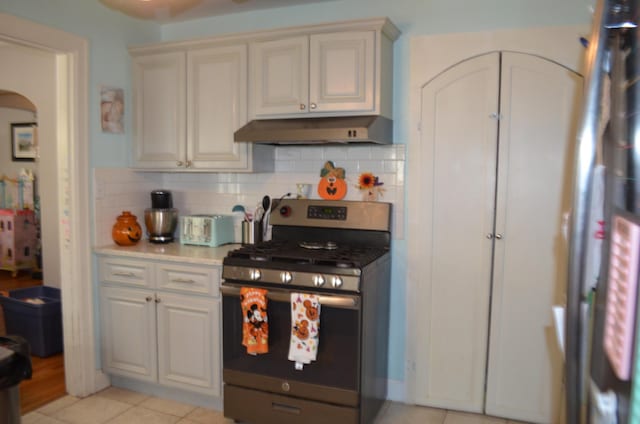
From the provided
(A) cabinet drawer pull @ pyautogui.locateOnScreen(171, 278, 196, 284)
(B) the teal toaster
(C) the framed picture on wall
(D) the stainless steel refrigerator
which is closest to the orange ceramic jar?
(B) the teal toaster

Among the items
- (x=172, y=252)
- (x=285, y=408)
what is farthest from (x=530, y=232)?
(x=172, y=252)

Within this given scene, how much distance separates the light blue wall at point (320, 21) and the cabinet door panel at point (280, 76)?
1.21 feet

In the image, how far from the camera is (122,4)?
3.10 metres

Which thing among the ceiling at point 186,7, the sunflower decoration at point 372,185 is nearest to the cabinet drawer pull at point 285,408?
the sunflower decoration at point 372,185

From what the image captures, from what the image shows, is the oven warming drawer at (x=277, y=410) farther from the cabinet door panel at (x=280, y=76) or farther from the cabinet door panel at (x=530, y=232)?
the cabinet door panel at (x=280, y=76)

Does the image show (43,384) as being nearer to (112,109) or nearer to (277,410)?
(277,410)

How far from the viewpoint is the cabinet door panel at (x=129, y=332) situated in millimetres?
3023

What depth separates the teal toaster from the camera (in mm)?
3230

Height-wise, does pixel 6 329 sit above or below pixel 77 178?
below

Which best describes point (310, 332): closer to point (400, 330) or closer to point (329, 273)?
point (329, 273)

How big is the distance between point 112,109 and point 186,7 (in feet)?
2.61

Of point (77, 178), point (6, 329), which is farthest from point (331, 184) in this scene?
→ point (6, 329)

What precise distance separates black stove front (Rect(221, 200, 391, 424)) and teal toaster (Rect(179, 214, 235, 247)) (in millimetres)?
530

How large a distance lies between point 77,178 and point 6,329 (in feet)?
5.41
